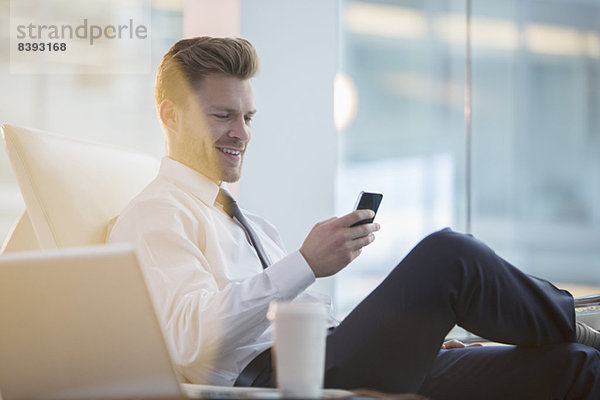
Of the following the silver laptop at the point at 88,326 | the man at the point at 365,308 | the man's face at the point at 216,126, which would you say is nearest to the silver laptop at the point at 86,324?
the silver laptop at the point at 88,326

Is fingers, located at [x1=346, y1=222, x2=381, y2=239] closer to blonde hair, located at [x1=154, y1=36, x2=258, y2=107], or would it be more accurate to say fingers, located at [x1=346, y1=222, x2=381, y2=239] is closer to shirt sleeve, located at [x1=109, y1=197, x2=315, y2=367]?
shirt sleeve, located at [x1=109, y1=197, x2=315, y2=367]

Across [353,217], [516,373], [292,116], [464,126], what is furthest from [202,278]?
[464,126]

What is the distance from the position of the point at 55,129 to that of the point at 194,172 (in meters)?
1.62

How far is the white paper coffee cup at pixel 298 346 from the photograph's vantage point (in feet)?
2.47

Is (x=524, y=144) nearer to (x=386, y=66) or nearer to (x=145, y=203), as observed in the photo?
(x=386, y=66)

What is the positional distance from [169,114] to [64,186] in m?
0.38

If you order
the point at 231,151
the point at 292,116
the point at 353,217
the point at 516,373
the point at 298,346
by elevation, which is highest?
the point at 292,116

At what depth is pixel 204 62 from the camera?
160cm

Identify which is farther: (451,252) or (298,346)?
(451,252)

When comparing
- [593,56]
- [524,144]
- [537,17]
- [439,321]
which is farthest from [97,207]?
[593,56]

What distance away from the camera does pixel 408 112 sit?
184 inches

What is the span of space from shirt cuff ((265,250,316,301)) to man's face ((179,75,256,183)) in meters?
0.49

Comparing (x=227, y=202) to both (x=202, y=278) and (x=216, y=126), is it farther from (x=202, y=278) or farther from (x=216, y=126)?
(x=202, y=278)

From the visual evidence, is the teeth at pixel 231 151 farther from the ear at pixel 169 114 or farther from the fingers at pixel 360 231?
the fingers at pixel 360 231
